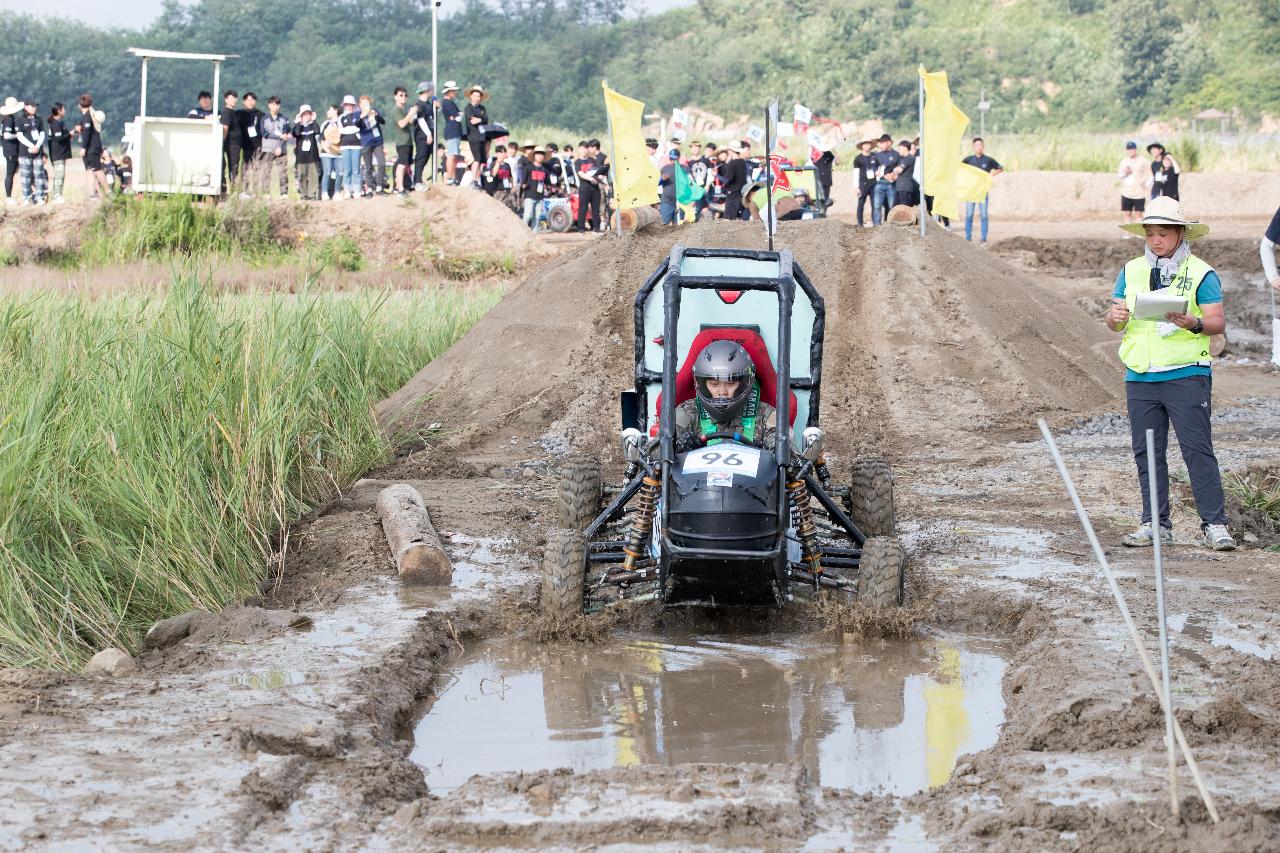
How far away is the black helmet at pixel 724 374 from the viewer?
7633 millimetres

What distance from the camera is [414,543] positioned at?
27.5 ft

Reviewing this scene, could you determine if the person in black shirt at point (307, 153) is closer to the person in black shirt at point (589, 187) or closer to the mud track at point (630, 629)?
the person in black shirt at point (589, 187)

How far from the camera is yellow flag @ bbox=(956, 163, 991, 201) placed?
24.1m

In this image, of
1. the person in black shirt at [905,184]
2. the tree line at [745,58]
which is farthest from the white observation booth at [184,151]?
the tree line at [745,58]

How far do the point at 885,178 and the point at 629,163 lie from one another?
7.33 meters

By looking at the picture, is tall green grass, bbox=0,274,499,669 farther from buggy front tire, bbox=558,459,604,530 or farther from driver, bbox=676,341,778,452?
driver, bbox=676,341,778,452

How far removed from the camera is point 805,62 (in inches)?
2874

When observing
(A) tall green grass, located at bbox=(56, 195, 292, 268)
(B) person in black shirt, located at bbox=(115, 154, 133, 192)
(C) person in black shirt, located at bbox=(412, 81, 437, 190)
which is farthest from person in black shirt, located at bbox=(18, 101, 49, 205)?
(C) person in black shirt, located at bbox=(412, 81, 437, 190)

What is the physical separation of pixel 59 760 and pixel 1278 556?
6.62m

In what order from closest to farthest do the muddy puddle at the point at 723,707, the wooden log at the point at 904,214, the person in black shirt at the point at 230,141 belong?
1. the muddy puddle at the point at 723,707
2. the wooden log at the point at 904,214
3. the person in black shirt at the point at 230,141

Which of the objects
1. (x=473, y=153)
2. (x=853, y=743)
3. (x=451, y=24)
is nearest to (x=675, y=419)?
(x=853, y=743)

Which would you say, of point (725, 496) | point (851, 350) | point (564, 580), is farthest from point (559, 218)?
point (725, 496)

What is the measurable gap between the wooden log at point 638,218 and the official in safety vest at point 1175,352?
9238 mm

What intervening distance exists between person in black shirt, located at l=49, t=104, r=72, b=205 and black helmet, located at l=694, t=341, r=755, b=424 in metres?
20.2
